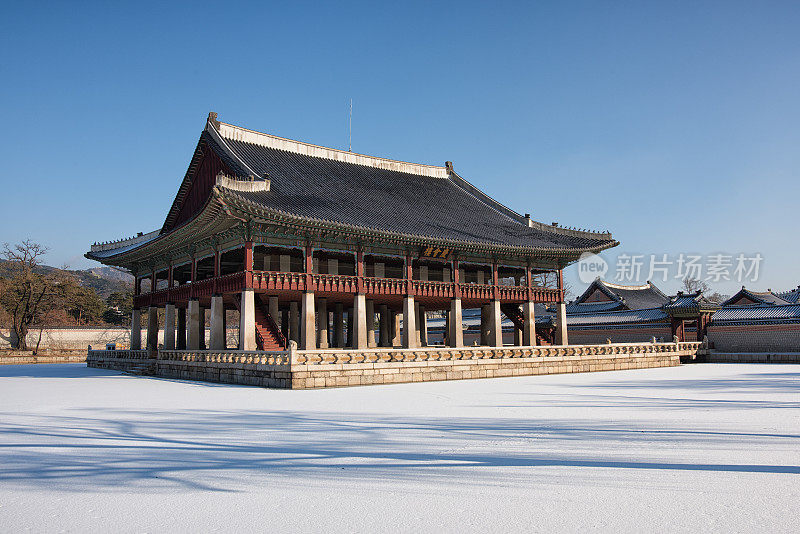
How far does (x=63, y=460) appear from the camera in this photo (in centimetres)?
783

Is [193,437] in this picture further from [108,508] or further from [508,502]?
[508,502]

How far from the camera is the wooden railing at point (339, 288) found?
81.9 ft

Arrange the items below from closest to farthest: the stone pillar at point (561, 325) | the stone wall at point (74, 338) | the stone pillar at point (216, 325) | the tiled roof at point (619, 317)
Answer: the stone pillar at point (216, 325) < the stone pillar at point (561, 325) < the tiled roof at point (619, 317) < the stone wall at point (74, 338)

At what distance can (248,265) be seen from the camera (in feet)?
80.0

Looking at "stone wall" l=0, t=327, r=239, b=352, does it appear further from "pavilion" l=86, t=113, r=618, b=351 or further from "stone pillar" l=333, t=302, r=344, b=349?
"stone pillar" l=333, t=302, r=344, b=349

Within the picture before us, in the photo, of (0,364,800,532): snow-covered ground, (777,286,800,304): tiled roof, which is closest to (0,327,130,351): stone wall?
(0,364,800,532): snow-covered ground

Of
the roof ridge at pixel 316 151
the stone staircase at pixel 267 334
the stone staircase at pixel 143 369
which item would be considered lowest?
the stone staircase at pixel 143 369

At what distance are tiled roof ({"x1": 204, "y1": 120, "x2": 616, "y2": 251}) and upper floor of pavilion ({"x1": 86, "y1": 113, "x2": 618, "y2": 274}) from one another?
0.26ft

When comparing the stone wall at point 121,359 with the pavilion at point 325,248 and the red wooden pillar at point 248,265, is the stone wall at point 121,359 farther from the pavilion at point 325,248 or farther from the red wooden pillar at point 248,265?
the red wooden pillar at point 248,265

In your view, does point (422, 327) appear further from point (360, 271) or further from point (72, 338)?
point (72, 338)

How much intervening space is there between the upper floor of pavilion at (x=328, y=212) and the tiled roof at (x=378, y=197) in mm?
80

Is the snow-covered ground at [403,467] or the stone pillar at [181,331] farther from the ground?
the stone pillar at [181,331]

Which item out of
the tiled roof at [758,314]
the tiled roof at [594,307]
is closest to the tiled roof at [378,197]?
the tiled roof at [758,314]

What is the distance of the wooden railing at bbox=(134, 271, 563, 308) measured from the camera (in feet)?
81.9
